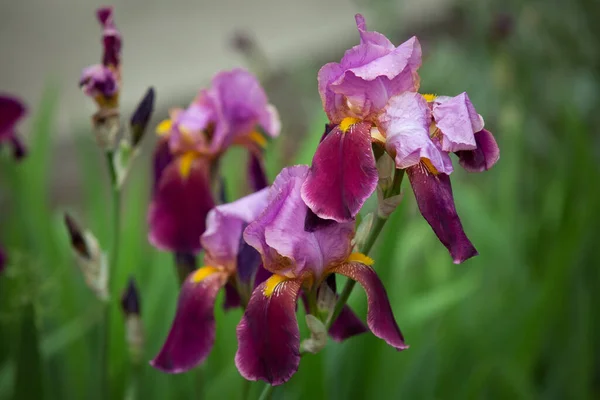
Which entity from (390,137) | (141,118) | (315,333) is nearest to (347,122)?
(390,137)

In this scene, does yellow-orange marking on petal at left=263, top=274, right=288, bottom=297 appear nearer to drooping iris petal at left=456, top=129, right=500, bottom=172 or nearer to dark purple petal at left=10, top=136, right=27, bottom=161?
drooping iris petal at left=456, top=129, right=500, bottom=172

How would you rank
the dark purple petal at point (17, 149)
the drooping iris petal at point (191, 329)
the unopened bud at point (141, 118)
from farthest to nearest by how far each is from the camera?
the dark purple petal at point (17, 149)
the unopened bud at point (141, 118)
the drooping iris petal at point (191, 329)

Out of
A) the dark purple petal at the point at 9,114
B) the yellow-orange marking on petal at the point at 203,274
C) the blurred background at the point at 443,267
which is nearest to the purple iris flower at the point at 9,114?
the dark purple petal at the point at 9,114

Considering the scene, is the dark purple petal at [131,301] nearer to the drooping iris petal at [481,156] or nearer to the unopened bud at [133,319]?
the unopened bud at [133,319]

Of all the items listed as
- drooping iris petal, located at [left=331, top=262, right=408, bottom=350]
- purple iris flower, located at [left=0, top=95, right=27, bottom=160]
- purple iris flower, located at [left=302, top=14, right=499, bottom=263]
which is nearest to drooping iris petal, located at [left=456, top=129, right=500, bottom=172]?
purple iris flower, located at [left=302, top=14, right=499, bottom=263]

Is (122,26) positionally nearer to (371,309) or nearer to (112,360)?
(112,360)

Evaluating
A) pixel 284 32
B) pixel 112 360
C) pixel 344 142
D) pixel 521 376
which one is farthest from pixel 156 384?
pixel 284 32
